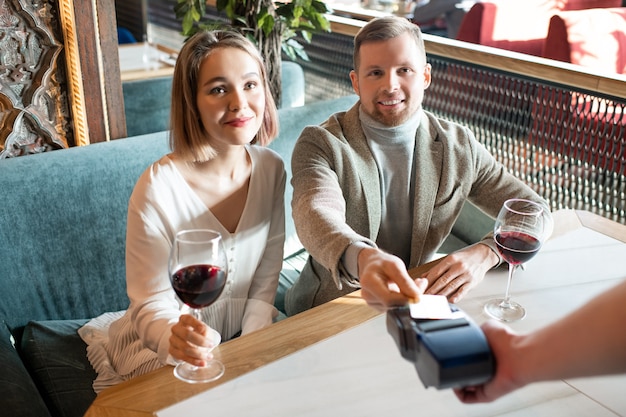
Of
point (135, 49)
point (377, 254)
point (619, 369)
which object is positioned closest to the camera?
point (619, 369)

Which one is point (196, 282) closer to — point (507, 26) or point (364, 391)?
point (364, 391)

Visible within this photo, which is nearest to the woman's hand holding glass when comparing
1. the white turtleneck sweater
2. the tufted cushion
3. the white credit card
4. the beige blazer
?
the white credit card

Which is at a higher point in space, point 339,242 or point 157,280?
point 339,242

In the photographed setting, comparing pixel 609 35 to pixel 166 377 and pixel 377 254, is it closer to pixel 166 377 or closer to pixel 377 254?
pixel 377 254

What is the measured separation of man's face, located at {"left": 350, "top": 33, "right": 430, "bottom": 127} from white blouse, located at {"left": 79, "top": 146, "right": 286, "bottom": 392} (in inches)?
11.8

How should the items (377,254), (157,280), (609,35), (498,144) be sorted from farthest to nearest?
(609,35) < (498,144) < (157,280) < (377,254)

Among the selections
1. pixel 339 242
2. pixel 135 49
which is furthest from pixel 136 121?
pixel 339 242

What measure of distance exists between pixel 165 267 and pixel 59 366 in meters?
0.45

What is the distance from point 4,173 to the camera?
1537 mm

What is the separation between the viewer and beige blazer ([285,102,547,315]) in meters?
1.48

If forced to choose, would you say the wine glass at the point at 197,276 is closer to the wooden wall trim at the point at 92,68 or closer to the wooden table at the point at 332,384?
the wooden table at the point at 332,384

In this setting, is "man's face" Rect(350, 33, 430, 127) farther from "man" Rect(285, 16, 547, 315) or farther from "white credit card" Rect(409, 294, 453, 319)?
"white credit card" Rect(409, 294, 453, 319)

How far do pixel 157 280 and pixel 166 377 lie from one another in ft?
1.18

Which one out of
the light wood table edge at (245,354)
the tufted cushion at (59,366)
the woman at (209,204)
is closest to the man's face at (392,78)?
the woman at (209,204)
